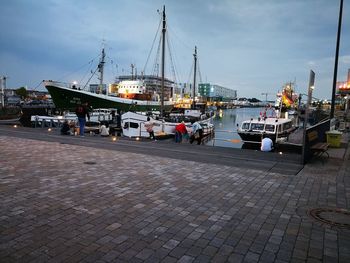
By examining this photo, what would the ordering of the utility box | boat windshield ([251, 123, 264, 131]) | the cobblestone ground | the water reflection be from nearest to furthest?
1. the cobblestone ground
2. the utility box
3. the water reflection
4. boat windshield ([251, 123, 264, 131])

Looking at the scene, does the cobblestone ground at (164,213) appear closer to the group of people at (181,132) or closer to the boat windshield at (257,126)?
the group of people at (181,132)

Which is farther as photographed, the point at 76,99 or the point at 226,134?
the point at 76,99

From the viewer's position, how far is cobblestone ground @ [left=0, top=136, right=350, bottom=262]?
13.2 feet

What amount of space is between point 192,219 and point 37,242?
2621 mm

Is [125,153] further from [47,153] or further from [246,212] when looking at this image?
[246,212]

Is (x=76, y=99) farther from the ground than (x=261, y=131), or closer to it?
farther from the ground

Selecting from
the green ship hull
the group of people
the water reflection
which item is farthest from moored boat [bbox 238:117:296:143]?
the green ship hull

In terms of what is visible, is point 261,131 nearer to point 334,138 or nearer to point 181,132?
point 181,132

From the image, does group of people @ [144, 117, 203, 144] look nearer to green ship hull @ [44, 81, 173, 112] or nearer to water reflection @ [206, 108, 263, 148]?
water reflection @ [206, 108, 263, 148]

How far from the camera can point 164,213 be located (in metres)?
5.41

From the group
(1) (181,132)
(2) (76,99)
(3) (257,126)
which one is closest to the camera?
(1) (181,132)

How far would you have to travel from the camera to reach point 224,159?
11.0 m

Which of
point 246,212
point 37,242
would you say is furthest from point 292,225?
point 37,242

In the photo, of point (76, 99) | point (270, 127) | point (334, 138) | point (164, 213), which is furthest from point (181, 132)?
point (76, 99)
